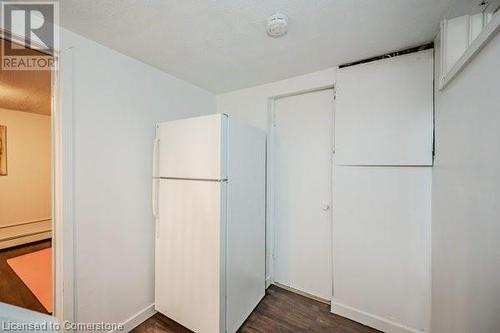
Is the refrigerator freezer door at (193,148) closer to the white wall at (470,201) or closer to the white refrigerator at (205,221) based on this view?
the white refrigerator at (205,221)

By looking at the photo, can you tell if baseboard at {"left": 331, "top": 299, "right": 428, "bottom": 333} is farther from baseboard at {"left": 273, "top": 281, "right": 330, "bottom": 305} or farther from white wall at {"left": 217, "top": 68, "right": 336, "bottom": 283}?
white wall at {"left": 217, "top": 68, "right": 336, "bottom": 283}

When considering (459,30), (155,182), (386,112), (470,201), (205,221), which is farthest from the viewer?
(155,182)

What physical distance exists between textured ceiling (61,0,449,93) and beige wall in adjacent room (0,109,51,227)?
3.53 meters

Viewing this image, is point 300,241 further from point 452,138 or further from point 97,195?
point 97,195

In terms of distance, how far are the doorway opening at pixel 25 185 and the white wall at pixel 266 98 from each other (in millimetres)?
2163

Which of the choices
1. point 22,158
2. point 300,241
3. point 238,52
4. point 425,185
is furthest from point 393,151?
point 22,158

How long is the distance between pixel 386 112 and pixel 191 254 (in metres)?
1.95

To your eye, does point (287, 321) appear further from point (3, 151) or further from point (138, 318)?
point (3, 151)

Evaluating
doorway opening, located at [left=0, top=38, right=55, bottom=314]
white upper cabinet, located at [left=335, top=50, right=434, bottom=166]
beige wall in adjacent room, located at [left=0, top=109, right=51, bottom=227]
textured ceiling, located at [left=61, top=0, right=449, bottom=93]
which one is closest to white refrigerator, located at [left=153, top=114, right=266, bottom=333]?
textured ceiling, located at [left=61, top=0, right=449, bottom=93]

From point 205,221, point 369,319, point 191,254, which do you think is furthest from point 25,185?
point 369,319

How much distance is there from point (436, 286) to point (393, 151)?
0.99 metres

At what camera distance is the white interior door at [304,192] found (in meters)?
2.11

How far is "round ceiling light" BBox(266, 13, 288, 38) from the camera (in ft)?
4.18

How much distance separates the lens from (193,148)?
162 cm
